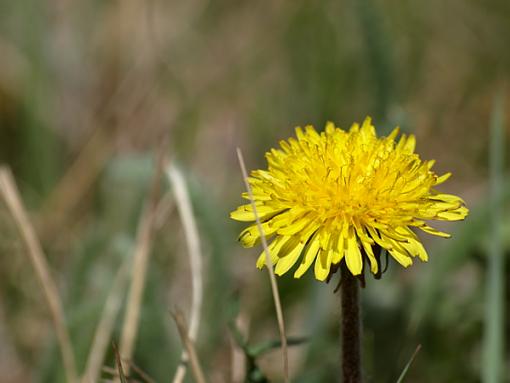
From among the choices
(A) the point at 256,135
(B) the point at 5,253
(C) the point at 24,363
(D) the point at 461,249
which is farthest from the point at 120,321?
(A) the point at 256,135

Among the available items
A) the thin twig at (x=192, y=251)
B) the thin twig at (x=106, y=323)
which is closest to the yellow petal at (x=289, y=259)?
the thin twig at (x=192, y=251)

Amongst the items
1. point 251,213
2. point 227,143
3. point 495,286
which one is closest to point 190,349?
point 251,213

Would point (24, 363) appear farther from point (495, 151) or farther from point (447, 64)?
point (447, 64)

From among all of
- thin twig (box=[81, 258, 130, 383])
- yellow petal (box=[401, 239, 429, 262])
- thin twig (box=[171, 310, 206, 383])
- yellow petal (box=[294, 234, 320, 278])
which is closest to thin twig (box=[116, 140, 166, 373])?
thin twig (box=[81, 258, 130, 383])

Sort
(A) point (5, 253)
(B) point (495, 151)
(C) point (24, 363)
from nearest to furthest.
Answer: (B) point (495, 151), (C) point (24, 363), (A) point (5, 253)

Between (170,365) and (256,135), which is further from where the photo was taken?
(256,135)

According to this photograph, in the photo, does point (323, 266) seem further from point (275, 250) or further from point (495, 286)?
point (495, 286)
